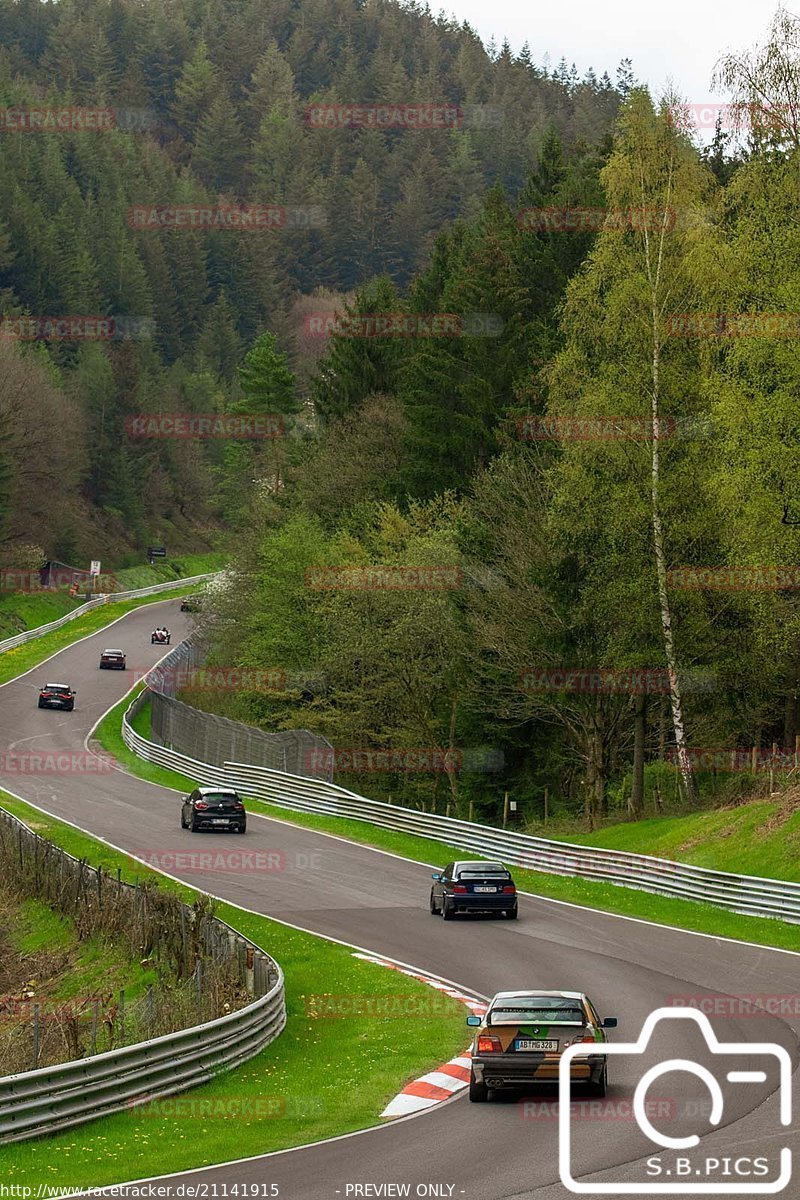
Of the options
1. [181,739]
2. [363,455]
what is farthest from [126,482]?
[181,739]

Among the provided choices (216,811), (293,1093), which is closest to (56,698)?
(216,811)

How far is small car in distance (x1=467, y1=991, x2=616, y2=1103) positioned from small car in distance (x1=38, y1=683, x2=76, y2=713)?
203 feet

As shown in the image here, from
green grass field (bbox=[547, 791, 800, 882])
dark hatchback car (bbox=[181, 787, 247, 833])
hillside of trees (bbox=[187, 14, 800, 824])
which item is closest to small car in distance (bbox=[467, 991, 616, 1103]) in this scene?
green grass field (bbox=[547, 791, 800, 882])

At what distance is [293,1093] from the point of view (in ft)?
60.1

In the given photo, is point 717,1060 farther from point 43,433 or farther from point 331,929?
point 43,433

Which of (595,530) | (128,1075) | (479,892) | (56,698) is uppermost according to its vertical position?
(595,530)

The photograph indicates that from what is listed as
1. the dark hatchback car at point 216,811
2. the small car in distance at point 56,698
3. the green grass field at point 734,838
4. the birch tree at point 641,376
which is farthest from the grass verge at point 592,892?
the small car in distance at point 56,698

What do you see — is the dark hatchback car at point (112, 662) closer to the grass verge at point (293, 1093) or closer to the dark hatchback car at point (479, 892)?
the dark hatchback car at point (479, 892)

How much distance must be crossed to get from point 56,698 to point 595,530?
41809 millimetres

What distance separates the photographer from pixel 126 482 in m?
143

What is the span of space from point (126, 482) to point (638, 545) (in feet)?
350

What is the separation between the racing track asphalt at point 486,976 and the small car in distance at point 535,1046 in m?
0.30

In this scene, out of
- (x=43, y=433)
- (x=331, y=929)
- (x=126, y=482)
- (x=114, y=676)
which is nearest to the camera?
(x=331, y=929)

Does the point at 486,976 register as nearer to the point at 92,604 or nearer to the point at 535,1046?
the point at 535,1046
